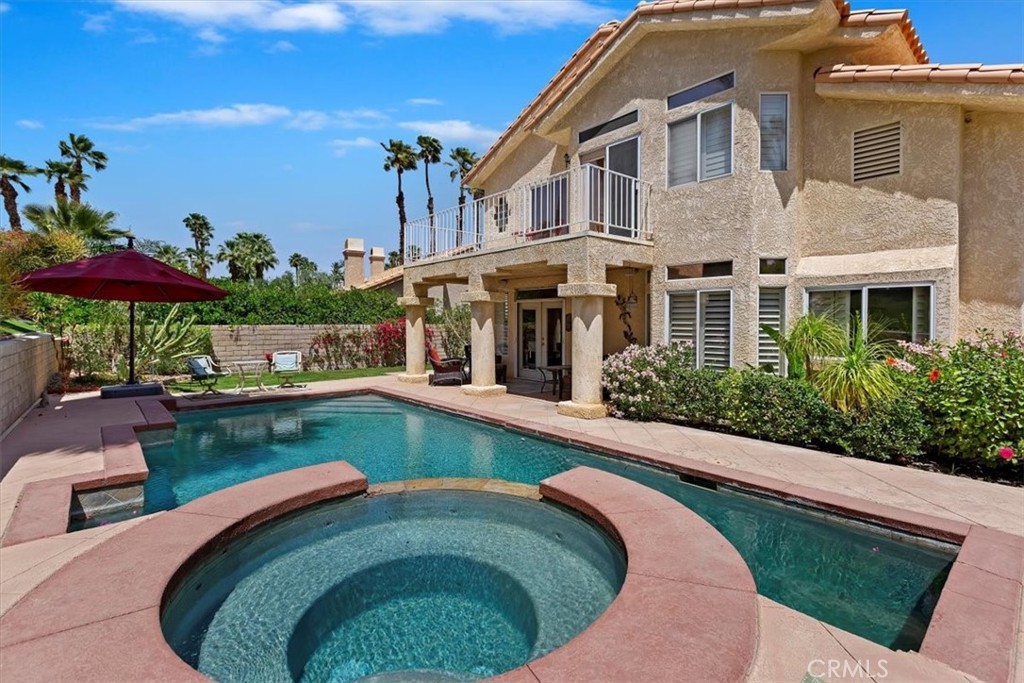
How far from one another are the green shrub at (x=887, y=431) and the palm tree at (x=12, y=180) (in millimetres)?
38058

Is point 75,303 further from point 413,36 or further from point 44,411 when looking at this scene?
point 413,36

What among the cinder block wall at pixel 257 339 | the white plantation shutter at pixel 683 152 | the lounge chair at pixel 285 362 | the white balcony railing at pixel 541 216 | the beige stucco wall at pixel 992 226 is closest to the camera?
the beige stucco wall at pixel 992 226

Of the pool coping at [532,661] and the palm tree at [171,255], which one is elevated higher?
the palm tree at [171,255]

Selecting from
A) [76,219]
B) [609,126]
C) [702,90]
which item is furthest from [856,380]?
[76,219]

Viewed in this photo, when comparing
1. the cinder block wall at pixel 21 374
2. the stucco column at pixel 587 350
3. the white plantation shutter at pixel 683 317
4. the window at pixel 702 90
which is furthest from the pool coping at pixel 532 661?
the window at pixel 702 90

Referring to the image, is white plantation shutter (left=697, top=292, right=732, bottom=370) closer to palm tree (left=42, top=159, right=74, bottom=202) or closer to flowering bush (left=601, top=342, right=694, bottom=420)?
flowering bush (left=601, top=342, right=694, bottom=420)

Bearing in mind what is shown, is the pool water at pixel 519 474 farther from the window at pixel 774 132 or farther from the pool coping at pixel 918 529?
the window at pixel 774 132

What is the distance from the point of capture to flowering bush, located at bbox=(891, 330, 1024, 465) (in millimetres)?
6539

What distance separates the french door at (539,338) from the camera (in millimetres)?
16781

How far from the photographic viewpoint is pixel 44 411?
10859 millimetres

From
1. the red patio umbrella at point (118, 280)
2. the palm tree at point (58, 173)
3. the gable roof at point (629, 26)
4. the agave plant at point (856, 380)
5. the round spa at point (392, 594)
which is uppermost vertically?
the palm tree at point (58, 173)

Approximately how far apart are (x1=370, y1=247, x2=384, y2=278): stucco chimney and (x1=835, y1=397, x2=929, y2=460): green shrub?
31034 mm

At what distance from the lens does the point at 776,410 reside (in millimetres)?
8641

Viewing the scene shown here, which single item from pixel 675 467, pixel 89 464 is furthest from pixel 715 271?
pixel 89 464
